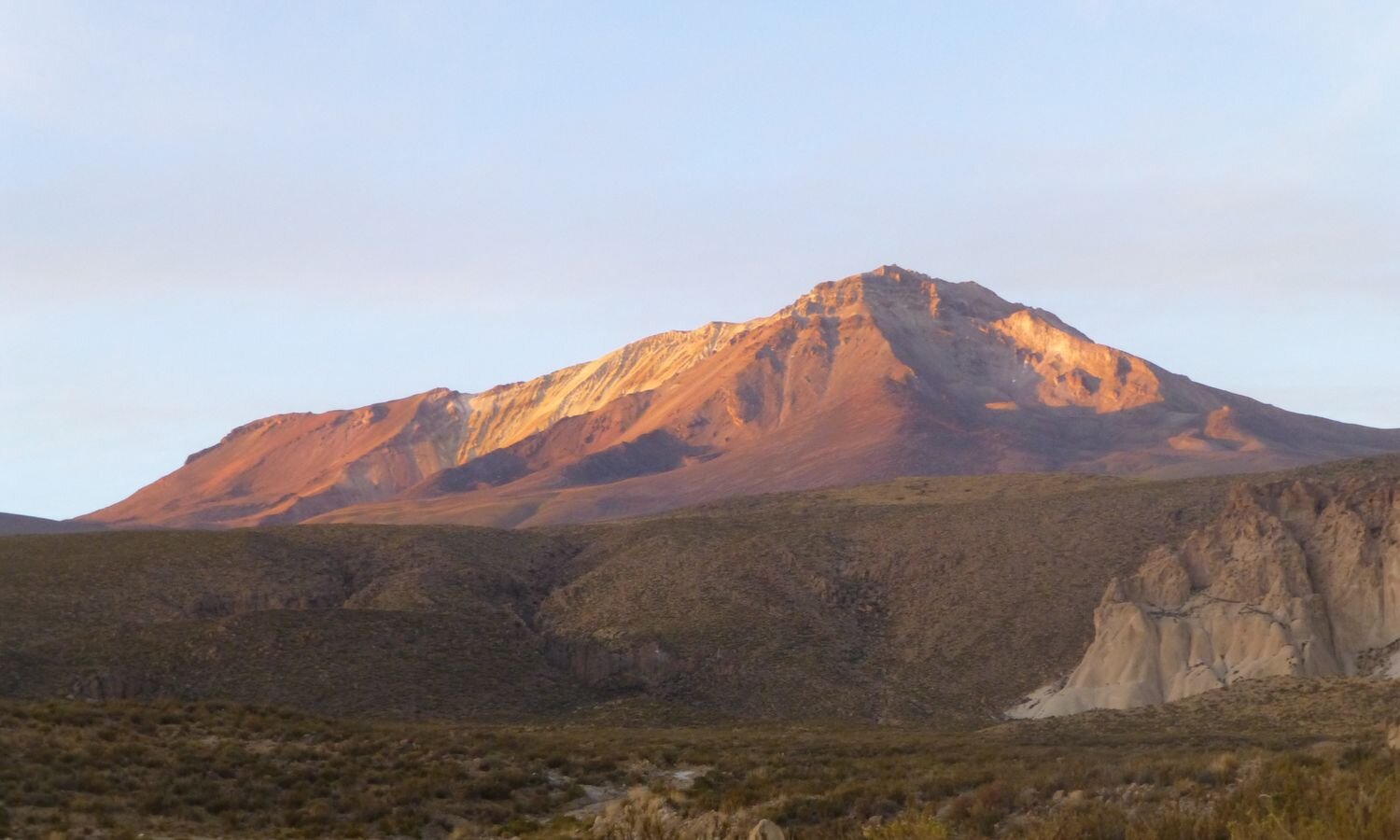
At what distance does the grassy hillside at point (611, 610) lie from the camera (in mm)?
51562

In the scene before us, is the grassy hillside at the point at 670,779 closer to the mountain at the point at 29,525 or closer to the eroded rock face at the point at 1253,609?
the eroded rock face at the point at 1253,609

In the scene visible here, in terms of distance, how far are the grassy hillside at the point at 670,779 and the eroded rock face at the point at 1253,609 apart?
386 inches

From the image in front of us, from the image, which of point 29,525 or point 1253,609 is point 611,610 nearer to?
point 1253,609

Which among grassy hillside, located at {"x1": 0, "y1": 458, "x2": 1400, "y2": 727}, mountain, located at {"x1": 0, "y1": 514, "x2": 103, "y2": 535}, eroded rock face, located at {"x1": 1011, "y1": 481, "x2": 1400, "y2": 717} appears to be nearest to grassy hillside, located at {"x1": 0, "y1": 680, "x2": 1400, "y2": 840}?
eroded rock face, located at {"x1": 1011, "y1": 481, "x2": 1400, "y2": 717}

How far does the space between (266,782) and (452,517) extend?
16216cm

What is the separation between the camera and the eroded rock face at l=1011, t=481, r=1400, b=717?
50844mm

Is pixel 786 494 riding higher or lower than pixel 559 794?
higher

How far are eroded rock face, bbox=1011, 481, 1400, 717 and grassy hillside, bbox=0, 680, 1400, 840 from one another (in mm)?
9800

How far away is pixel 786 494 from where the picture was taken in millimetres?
98312

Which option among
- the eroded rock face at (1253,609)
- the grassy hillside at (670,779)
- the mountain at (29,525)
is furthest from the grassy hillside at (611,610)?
the mountain at (29,525)

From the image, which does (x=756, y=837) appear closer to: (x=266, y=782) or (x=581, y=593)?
(x=266, y=782)

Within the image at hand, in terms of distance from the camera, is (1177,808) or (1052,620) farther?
(1052,620)

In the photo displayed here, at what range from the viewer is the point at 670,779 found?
30.2m

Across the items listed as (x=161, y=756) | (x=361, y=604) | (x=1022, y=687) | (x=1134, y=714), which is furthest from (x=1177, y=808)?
(x=361, y=604)
